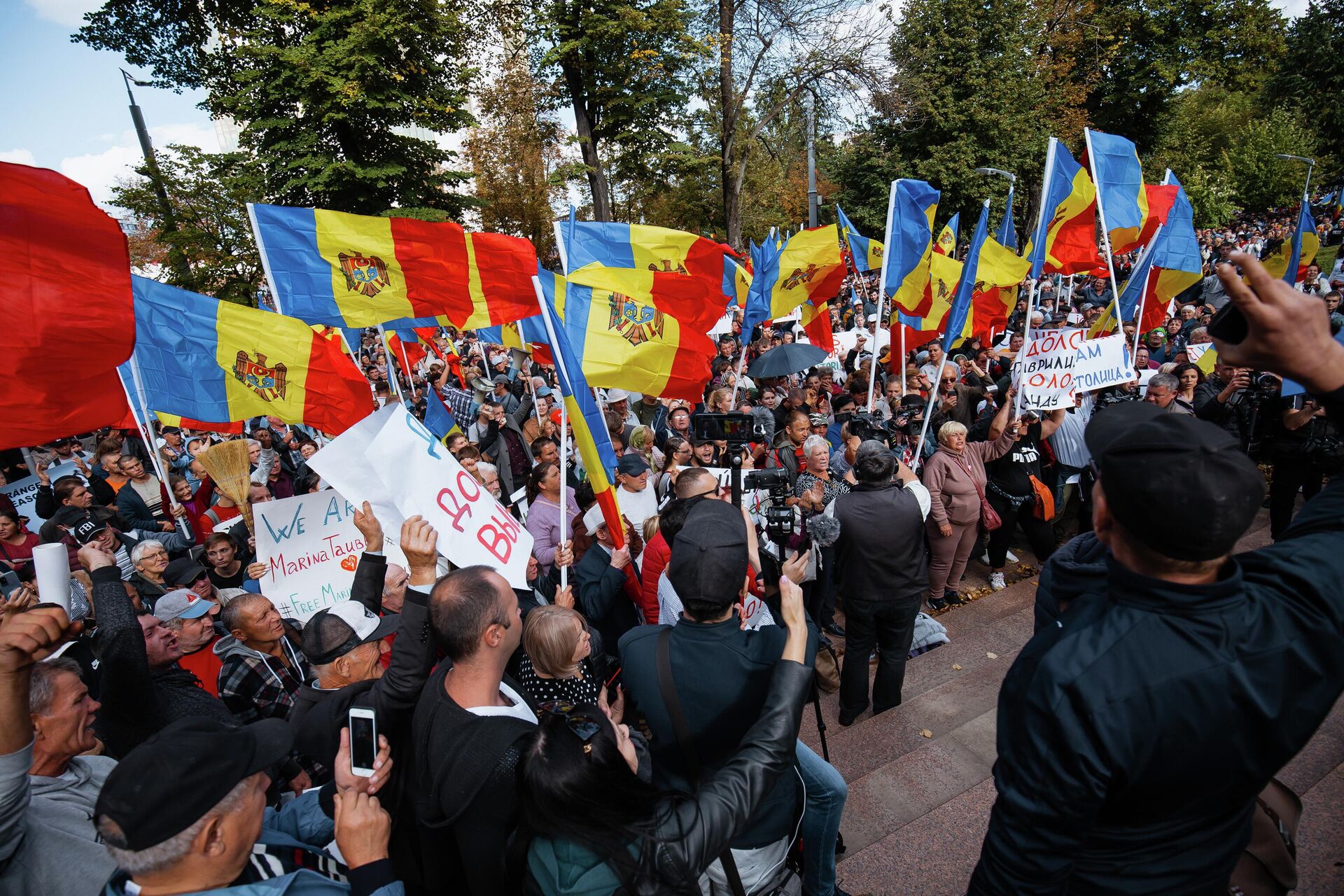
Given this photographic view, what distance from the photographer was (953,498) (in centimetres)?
558

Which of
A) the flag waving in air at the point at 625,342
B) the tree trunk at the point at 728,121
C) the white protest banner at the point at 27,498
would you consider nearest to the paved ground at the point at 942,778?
the flag waving in air at the point at 625,342

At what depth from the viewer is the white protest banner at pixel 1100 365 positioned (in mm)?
5961

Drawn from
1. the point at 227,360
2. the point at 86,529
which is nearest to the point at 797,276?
the point at 227,360

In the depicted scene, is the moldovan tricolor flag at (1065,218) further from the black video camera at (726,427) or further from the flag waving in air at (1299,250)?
the black video camera at (726,427)

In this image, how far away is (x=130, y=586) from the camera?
14.9 feet

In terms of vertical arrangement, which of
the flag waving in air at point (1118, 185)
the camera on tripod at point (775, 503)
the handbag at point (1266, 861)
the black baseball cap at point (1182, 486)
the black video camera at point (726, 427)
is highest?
the flag waving in air at point (1118, 185)

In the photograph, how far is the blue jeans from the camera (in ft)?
8.54

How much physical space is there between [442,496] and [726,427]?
1400mm

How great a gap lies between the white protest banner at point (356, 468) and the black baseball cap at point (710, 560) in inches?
70.3

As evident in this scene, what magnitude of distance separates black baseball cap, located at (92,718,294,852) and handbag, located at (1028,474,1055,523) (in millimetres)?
6023

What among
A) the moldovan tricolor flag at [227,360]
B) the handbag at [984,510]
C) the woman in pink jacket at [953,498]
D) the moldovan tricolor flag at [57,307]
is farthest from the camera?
the handbag at [984,510]

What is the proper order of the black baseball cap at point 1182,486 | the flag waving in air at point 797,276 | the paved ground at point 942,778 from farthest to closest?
1. the flag waving in air at point 797,276
2. the paved ground at point 942,778
3. the black baseball cap at point 1182,486

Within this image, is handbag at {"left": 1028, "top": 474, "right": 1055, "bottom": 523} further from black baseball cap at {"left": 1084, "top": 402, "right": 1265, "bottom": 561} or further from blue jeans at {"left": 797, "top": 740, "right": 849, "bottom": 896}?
black baseball cap at {"left": 1084, "top": 402, "right": 1265, "bottom": 561}

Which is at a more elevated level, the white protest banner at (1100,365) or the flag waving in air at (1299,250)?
the flag waving in air at (1299,250)
